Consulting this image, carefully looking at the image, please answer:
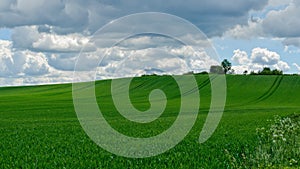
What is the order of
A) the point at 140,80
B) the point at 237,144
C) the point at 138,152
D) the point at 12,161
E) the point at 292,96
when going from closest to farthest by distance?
the point at 12,161 → the point at 138,152 → the point at 237,144 → the point at 292,96 → the point at 140,80

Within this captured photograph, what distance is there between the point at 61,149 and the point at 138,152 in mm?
3450

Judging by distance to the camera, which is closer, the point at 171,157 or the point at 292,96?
the point at 171,157

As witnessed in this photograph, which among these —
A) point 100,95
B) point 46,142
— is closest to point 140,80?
point 100,95

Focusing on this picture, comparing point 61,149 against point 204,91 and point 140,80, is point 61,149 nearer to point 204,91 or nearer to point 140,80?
point 204,91

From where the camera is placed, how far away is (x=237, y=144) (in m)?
19.8

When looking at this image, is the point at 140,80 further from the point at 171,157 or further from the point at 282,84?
the point at 171,157

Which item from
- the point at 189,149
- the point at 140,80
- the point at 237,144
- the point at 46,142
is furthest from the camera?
the point at 140,80

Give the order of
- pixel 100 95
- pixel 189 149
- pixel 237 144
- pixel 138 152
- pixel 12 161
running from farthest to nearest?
pixel 100 95
pixel 237 144
pixel 189 149
pixel 138 152
pixel 12 161

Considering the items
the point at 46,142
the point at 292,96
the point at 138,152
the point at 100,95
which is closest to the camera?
the point at 138,152

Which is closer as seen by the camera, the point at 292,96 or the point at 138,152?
the point at 138,152

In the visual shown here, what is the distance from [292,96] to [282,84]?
1174cm

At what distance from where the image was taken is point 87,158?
15.7m

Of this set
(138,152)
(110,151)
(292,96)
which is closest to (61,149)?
(110,151)

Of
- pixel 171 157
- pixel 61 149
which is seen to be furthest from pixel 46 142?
pixel 171 157
